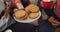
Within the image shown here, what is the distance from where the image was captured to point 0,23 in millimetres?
889

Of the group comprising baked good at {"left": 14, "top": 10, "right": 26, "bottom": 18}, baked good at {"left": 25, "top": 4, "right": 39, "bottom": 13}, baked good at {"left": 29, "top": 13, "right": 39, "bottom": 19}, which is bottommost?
baked good at {"left": 29, "top": 13, "right": 39, "bottom": 19}

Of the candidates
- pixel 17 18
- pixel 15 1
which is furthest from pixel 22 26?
pixel 15 1

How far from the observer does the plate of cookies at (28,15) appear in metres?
0.90

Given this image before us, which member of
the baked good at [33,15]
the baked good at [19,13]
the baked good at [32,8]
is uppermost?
the baked good at [32,8]

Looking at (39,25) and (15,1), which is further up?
(15,1)

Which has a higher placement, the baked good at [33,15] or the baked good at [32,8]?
the baked good at [32,8]

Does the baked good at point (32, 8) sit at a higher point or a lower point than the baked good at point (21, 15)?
higher

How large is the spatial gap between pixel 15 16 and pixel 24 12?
0.07m

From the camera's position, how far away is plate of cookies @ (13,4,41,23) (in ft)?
2.96

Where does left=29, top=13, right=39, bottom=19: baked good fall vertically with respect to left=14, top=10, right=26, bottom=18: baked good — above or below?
below

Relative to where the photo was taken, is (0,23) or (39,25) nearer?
(0,23)

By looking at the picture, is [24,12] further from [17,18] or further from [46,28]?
[46,28]

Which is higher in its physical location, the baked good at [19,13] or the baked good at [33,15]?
the baked good at [19,13]

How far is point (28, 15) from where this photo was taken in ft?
3.08
